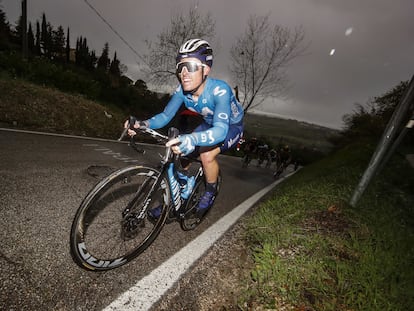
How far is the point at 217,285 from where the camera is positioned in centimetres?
200

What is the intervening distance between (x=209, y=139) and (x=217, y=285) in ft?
4.38

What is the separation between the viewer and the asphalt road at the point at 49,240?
5.22ft

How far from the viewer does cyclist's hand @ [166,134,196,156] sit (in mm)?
1804

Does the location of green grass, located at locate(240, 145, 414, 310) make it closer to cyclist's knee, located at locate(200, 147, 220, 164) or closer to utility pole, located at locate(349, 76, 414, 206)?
utility pole, located at locate(349, 76, 414, 206)

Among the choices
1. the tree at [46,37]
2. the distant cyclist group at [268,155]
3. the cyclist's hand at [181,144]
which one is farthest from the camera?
the tree at [46,37]

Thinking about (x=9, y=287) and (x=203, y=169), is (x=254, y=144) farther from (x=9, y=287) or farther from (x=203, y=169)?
(x=9, y=287)

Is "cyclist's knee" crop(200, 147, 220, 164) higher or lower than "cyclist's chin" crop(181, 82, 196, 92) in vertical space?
lower

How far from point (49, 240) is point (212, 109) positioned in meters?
2.22

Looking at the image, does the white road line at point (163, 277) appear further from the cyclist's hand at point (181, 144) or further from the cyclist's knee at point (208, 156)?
the cyclist's hand at point (181, 144)

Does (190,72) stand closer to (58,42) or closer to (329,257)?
(329,257)

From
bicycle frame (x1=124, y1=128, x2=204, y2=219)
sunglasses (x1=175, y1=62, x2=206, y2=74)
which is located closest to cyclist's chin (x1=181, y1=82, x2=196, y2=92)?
sunglasses (x1=175, y1=62, x2=206, y2=74)

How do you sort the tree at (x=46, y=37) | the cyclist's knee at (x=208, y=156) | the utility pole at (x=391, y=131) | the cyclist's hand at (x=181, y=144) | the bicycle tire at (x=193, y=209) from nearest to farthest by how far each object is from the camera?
the cyclist's hand at (x=181, y=144)
the cyclist's knee at (x=208, y=156)
the bicycle tire at (x=193, y=209)
the utility pole at (x=391, y=131)
the tree at (x=46, y=37)

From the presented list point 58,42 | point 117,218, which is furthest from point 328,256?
point 58,42

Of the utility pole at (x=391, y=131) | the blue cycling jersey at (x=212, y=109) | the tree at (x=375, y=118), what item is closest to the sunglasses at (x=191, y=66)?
the blue cycling jersey at (x=212, y=109)
